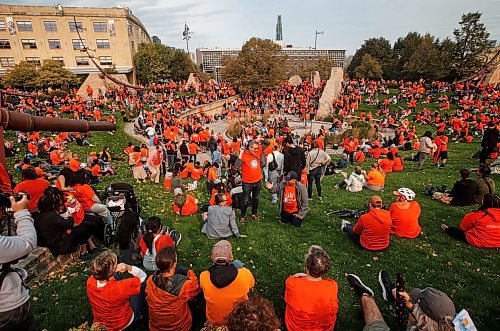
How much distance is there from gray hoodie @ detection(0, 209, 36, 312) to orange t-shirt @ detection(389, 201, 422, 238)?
609cm

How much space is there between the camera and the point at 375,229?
5.38m

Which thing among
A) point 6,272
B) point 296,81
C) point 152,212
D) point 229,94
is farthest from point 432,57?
point 6,272

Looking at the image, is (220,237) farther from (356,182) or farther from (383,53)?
(383,53)

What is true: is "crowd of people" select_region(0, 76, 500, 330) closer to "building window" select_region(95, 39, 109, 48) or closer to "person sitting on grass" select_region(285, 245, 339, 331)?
"person sitting on grass" select_region(285, 245, 339, 331)

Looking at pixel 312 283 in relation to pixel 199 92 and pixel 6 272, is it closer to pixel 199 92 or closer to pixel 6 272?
pixel 6 272

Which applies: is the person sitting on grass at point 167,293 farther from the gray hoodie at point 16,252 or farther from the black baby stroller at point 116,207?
the black baby stroller at point 116,207

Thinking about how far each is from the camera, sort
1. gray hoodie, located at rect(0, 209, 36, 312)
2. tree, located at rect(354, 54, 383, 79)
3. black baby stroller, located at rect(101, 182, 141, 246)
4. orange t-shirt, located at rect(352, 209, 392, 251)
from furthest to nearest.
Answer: tree, located at rect(354, 54, 383, 79), black baby stroller, located at rect(101, 182, 141, 246), orange t-shirt, located at rect(352, 209, 392, 251), gray hoodie, located at rect(0, 209, 36, 312)

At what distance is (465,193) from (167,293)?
7987 millimetres

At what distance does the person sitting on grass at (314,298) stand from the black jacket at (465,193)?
6.40 metres

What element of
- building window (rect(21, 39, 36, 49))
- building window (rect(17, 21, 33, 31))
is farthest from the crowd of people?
building window (rect(17, 21, 33, 31))

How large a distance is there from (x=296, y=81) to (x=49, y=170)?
51053mm

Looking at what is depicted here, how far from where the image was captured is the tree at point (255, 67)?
4813 centimetres

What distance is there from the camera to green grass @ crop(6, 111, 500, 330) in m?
4.12

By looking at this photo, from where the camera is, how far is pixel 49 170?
12445 mm
